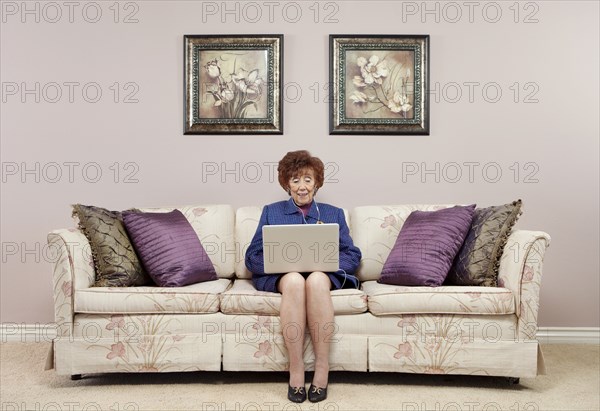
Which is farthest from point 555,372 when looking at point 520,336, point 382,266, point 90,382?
point 90,382

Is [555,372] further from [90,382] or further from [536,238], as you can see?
[90,382]

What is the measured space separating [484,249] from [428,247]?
26cm

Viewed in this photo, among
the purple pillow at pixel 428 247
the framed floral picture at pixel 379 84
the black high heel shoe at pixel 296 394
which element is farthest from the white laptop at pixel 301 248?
the framed floral picture at pixel 379 84

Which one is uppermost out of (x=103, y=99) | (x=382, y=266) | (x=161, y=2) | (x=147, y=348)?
(x=161, y=2)

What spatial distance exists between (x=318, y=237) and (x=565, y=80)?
2.01m

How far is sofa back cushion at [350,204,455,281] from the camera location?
3281 mm

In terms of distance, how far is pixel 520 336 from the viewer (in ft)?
8.94

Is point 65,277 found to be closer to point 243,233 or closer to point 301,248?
point 243,233

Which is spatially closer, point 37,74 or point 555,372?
point 555,372

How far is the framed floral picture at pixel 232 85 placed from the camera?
11.9 feet

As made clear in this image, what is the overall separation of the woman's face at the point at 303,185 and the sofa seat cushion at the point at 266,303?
568mm

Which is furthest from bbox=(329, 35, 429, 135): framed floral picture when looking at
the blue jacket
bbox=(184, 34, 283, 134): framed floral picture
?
the blue jacket

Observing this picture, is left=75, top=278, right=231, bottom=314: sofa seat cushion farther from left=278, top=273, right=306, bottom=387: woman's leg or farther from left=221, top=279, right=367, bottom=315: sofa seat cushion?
left=278, top=273, right=306, bottom=387: woman's leg

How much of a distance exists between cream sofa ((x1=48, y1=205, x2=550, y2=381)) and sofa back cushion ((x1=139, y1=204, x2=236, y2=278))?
50 cm
